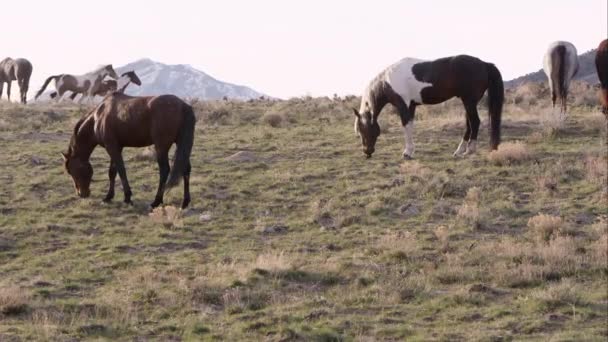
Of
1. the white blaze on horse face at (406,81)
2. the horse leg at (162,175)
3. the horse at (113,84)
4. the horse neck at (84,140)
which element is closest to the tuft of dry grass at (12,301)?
the horse leg at (162,175)

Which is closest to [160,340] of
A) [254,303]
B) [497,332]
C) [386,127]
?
[254,303]

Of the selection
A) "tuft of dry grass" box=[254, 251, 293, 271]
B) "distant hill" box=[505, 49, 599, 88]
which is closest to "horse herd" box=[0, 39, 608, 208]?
"tuft of dry grass" box=[254, 251, 293, 271]

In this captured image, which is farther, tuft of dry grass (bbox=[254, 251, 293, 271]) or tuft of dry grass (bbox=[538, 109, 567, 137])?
tuft of dry grass (bbox=[538, 109, 567, 137])

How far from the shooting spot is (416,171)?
1669 cm

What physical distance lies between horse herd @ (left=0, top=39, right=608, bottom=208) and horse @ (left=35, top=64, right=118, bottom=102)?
15167mm

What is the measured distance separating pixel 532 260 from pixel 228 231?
4.89m

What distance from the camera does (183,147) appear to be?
574 inches

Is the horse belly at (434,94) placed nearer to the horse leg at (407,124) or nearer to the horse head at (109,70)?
the horse leg at (407,124)

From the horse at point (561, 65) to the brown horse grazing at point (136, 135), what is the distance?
10.4 m

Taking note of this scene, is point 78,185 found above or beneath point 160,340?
above

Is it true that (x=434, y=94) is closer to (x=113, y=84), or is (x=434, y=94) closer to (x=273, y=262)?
(x=273, y=262)

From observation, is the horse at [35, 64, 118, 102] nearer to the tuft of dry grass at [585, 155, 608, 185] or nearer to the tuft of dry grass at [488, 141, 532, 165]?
the tuft of dry grass at [488, 141, 532, 165]

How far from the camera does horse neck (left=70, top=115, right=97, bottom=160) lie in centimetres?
1590

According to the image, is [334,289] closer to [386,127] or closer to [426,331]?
[426,331]
